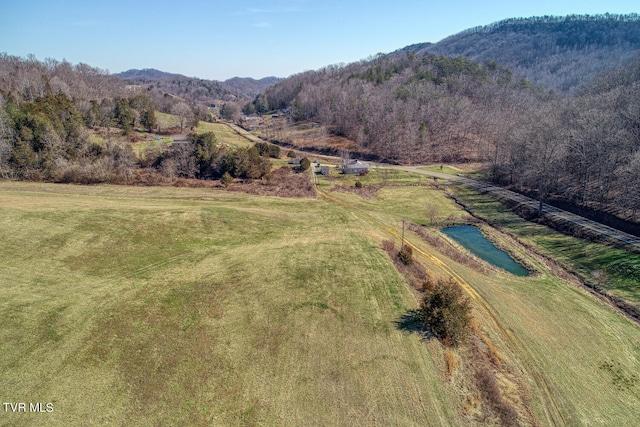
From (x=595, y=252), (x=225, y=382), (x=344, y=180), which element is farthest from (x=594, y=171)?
(x=225, y=382)

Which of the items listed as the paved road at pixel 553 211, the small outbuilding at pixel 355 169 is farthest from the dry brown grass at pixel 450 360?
the small outbuilding at pixel 355 169

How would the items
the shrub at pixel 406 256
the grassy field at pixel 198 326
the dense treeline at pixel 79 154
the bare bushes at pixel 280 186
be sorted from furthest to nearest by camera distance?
the bare bushes at pixel 280 186, the dense treeline at pixel 79 154, the shrub at pixel 406 256, the grassy field at pixel 198 326

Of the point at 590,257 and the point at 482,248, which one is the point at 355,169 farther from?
the point at 590,257

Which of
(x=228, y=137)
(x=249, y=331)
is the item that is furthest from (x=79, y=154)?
(x=249, y=331)

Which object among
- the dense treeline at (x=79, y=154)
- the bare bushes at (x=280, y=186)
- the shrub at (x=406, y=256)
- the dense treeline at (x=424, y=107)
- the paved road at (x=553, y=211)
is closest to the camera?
the shrub at (x=406, y=256)

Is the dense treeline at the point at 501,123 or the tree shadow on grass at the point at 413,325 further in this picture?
the dense treeline at the point at 501,123

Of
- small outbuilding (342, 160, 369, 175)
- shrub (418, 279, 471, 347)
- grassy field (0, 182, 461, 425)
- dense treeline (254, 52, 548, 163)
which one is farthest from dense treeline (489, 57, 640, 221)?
grassy field (0, 182, 461, 425)

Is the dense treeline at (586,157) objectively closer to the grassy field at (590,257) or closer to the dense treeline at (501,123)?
the dense treeline at (501,123)
